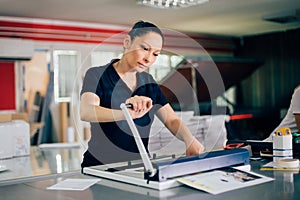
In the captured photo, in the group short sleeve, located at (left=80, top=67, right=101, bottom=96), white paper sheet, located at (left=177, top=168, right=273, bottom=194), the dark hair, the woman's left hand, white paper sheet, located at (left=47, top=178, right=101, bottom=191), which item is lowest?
white paper sheet, located at (left=47, top=178, right=101, bottom=191)

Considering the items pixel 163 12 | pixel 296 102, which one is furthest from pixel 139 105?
→ pixel 163 12

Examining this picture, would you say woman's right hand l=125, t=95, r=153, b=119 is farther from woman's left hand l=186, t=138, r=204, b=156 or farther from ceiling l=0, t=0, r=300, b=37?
ceiling l=0, t=0, r=300, b=37

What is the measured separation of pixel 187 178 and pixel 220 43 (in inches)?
321

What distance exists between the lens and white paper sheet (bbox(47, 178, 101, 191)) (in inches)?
75.3

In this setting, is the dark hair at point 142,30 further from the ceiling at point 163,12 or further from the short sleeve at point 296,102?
the ceiling at point 163,12

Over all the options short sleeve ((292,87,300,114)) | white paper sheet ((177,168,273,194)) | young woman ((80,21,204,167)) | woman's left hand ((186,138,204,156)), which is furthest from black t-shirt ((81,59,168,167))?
short sleeve ((292,87,300,114))

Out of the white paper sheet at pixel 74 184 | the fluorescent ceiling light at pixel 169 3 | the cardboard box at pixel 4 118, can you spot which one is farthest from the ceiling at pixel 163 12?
the white paper sheet at pixel 74 184

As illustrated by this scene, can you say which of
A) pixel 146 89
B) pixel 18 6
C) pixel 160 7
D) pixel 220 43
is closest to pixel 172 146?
pixel 146 89

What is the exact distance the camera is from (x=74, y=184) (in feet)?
6.46

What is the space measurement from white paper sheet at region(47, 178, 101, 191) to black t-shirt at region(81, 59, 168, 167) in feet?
0.80

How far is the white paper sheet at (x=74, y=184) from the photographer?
6.27ft

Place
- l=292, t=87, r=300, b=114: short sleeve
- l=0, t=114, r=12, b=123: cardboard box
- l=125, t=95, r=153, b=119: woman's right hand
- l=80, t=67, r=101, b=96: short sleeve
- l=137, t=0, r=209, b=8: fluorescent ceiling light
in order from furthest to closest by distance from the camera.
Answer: l=137, t=0, r=209, b=8: fluorescent ceiling light, l=0, t=114, r=12, b=123: cardboard box, l=292, t=87, r=300, b=114: short sleeve, l=80, t=67, r=101, b=96: short sleeve, l=125, t=95, r=153, b=119: woman's right hand

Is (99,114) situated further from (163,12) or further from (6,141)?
(163,12)

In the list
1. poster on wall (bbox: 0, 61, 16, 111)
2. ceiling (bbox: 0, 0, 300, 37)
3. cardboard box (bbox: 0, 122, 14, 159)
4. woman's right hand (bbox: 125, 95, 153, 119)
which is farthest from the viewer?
poster on wall (bbox: 0, 61, 16, 111)
